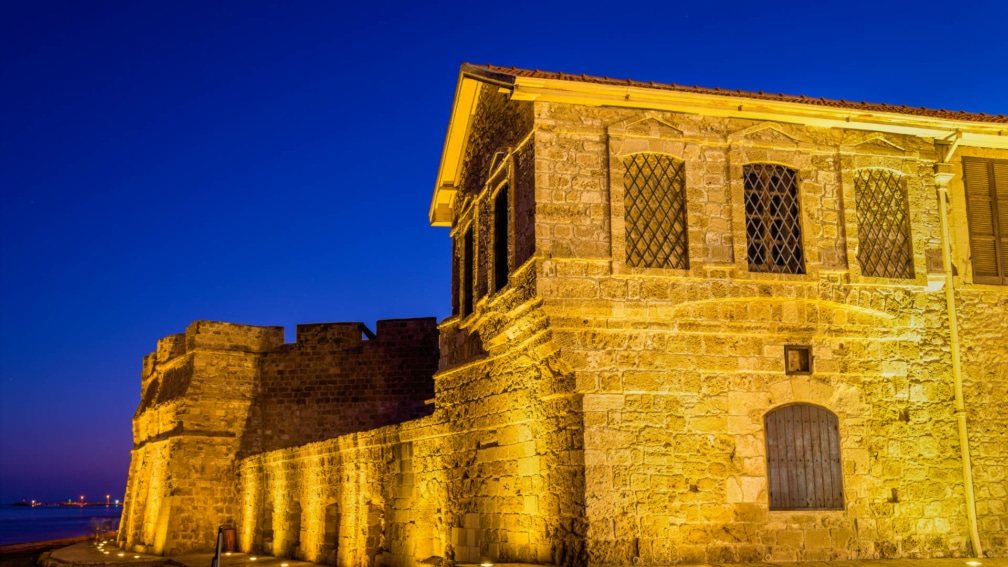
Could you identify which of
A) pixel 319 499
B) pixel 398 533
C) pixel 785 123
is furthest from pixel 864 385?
pixel 319 499

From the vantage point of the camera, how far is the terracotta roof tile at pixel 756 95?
1212 cm

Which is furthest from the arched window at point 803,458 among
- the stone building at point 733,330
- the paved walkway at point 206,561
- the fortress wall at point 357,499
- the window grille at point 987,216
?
the fortress wall at point 357,499

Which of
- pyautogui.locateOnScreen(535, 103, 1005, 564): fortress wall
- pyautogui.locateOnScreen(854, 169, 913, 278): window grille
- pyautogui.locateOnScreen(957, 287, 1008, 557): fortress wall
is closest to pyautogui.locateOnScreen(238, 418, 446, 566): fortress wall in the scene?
pyautogui.locateOnScreen(535, 103, 1005, 564): fortress wall

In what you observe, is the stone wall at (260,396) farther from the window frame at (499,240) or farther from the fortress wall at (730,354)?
the fortress wall at (730,354)

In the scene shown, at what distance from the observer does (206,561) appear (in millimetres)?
21375

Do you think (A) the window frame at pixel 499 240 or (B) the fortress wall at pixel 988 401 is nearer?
(B) the fortress wall at pixel 988 401

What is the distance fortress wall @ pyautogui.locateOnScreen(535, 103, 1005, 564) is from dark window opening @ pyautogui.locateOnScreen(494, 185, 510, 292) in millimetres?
2074

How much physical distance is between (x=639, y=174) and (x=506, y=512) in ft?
16.2

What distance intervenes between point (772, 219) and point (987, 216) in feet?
11.5

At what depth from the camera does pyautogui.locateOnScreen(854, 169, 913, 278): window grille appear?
1264 cm

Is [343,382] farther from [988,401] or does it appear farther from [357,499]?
[988,401]

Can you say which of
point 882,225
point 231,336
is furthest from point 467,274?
point 231,336

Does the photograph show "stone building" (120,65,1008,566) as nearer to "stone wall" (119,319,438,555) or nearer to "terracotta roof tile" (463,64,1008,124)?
"terracotta roof tile" (463,64,1008,124)

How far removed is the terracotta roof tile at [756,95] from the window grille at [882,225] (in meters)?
0.90
